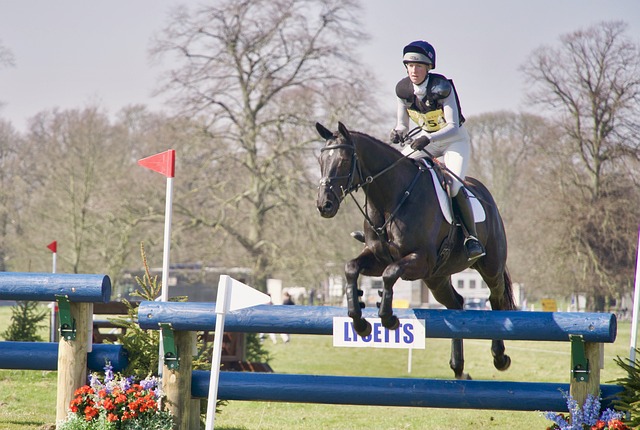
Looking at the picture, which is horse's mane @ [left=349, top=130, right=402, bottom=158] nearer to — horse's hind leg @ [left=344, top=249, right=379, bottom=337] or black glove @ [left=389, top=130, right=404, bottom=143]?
black glove @ [left=389, top=130, right=404, bottom=143]

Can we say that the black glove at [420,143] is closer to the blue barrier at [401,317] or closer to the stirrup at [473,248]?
the stirrup at [473,248]

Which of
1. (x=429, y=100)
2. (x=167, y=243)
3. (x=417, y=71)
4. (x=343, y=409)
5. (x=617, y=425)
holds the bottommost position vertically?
(x=343, y=409)

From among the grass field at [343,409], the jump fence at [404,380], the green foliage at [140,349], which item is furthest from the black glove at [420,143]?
the grass field at [343,409]

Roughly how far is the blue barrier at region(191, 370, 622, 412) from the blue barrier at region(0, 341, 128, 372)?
56 cm

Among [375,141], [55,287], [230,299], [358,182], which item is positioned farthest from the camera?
[375,141]

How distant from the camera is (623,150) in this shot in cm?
3077

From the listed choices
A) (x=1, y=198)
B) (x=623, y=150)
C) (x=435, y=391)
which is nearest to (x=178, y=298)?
(x=435, y=391)

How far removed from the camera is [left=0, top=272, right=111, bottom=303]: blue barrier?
18.7 ft

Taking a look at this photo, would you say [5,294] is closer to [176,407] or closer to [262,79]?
[176,407]

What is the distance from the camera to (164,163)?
6.50 meters

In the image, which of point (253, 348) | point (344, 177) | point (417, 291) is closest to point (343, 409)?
point (253, 348)

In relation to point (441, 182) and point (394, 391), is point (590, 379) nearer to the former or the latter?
point (394, 391)

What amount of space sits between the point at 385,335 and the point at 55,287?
7.11 feet

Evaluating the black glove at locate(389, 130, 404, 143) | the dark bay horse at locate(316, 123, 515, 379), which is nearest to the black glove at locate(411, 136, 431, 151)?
the dark bay horse at locate(316, 123, 515, 379)
